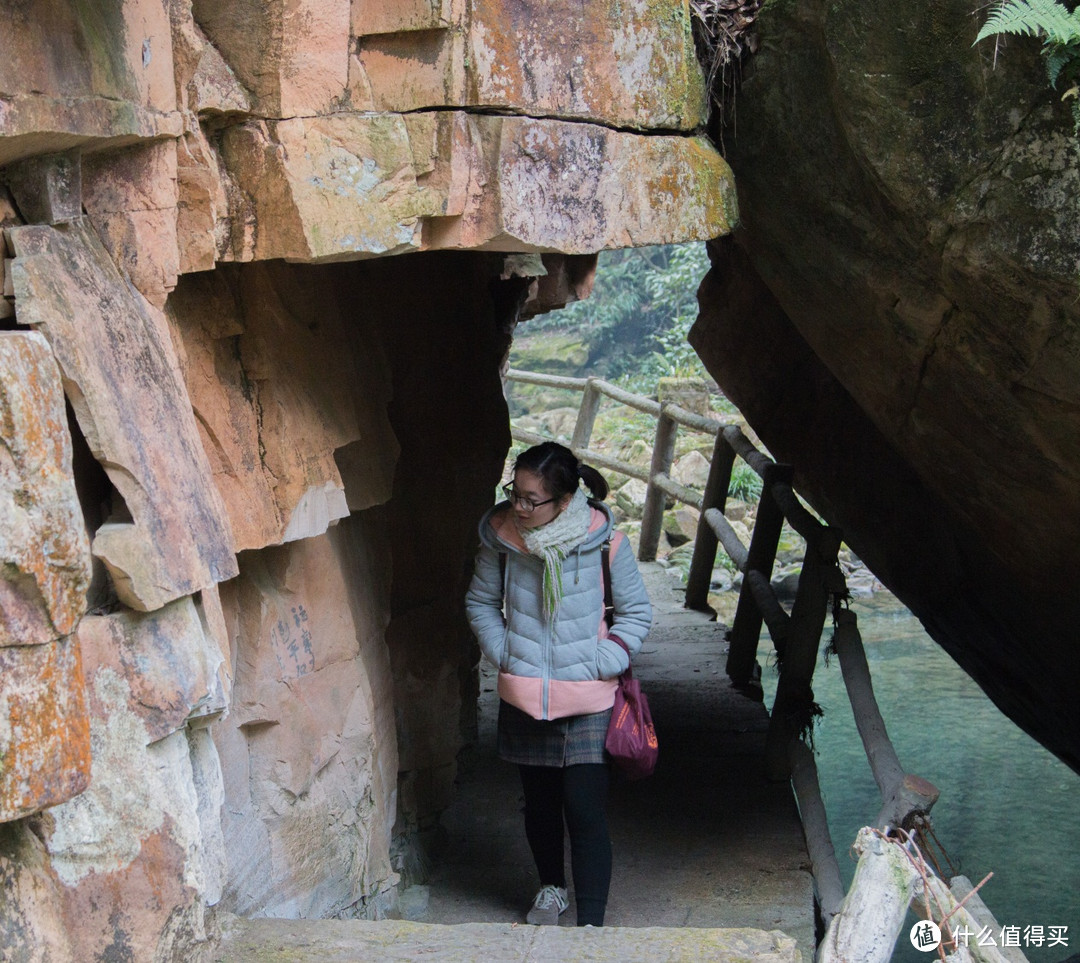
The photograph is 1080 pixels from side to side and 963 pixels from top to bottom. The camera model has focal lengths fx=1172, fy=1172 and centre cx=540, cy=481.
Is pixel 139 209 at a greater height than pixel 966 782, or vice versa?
pixel 139 209

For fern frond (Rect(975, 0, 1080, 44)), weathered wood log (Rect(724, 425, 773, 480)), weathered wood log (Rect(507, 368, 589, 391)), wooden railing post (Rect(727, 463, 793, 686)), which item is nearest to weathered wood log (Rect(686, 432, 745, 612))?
weathered wood log (Rect(724, 425, 773, 480))

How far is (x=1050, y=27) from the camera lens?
2490 millimetres

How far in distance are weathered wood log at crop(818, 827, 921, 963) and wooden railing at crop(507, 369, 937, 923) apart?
70 centimetres

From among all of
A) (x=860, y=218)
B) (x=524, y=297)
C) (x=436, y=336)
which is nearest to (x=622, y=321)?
(x=524, y=297)

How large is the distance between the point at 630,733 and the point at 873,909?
1121mm

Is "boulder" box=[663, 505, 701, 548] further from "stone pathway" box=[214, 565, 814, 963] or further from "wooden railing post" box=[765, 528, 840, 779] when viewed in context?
"wooden railing post" box=[765, 528, 840, 779]

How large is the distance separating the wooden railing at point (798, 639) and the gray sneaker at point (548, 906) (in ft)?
2.79

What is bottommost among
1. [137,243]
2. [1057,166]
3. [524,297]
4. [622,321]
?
[622,321]

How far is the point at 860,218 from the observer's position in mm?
3453

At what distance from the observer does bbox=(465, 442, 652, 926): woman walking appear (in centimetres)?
341

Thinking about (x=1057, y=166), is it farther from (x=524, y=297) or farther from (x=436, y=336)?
Result: (x=524, y=297)

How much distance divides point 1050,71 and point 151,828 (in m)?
2.49

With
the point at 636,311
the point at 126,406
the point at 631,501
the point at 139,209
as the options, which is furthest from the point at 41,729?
the point at 636,311

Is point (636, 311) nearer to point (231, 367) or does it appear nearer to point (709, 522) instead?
point (709, 522)
